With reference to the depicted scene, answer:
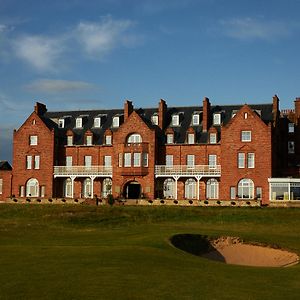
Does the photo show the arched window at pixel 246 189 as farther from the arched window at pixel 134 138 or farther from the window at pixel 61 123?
the window at pixel 61 123

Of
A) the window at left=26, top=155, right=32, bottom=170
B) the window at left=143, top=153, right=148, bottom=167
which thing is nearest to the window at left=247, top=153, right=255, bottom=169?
the window at left=143, top=153, right=148, bottom=167

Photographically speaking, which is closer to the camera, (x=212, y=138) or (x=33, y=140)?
(x=212, y=138)

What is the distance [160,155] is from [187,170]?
179 inches

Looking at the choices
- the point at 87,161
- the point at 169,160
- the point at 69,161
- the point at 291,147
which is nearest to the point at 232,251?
the point at 169,160

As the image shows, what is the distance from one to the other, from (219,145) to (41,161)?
22947mm

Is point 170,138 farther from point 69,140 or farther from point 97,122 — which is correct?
point 69,140

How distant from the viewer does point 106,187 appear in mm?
72000

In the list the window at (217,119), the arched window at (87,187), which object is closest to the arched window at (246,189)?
the window at (217,119)

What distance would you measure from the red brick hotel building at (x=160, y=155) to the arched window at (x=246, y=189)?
0.37 feet

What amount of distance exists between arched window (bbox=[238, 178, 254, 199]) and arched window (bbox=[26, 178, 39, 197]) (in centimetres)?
2608

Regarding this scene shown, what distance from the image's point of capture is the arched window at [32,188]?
73.5 m

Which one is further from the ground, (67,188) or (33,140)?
(33,140)

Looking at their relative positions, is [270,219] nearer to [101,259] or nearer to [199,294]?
[101,259]

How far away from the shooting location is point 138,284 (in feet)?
57.2
